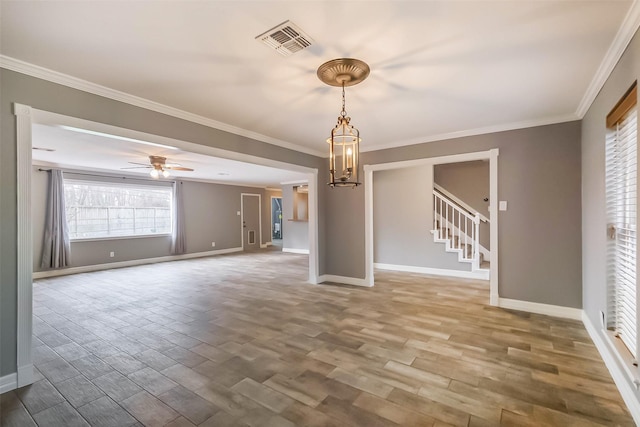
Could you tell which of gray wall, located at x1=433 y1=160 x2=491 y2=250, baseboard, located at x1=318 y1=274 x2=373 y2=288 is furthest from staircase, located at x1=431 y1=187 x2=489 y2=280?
baseboard, located at x1=318 y1=274 x2=373 y2=288

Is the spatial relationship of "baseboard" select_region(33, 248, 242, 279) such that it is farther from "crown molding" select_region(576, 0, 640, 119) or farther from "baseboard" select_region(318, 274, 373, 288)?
"crown molding" select_region(576, 0, 640, 119)

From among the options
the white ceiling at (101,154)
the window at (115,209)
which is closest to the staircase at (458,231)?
the white ceiling at (101,154)

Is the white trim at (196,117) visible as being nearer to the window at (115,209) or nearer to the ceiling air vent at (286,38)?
the ceiling air vent at (286,38)

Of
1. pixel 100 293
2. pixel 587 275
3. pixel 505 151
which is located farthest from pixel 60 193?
pixel 587 275

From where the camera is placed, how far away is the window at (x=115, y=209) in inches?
266

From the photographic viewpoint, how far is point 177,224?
8398 mm

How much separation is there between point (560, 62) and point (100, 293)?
6661mm

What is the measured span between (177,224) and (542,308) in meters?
8.52

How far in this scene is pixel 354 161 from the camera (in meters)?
2.39

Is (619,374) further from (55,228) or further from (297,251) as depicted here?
(55,228)

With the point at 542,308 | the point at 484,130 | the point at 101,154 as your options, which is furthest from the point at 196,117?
the point at 542,308

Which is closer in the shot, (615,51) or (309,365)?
(615,51)

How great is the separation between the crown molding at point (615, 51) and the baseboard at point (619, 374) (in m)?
2.20

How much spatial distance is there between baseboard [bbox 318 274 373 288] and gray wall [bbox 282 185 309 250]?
424cm
